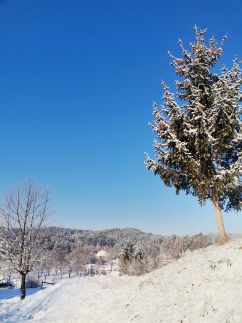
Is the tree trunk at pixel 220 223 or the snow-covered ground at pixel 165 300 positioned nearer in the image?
the snow-covered ground at pixel 165 300

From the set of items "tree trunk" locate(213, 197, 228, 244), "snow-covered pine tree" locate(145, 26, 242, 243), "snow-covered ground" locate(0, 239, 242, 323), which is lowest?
"snow-covered ground" locate(0, 239, 242, 323)

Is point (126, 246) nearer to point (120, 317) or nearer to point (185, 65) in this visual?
point (185, 65)

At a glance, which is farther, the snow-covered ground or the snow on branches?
the snow on branches

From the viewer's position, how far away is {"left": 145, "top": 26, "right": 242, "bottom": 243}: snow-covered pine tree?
74.3 feet

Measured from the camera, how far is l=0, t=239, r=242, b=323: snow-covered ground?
42.2ft

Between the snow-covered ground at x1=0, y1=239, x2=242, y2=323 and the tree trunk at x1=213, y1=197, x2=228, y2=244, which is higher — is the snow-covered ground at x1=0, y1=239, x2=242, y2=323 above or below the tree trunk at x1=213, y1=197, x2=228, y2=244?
below

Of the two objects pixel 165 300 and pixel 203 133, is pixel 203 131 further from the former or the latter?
pixel 165 300

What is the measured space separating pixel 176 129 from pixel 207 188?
14.3 ft

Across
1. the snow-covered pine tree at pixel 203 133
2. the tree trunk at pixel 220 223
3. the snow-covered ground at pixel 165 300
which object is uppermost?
the snow-covered pine tree at pixel 203 133

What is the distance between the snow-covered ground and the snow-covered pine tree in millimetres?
4318

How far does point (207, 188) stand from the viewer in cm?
2334

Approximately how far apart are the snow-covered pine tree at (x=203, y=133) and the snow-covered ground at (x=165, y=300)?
432 cm

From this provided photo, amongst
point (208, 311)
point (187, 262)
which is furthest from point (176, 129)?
point (208, 311)

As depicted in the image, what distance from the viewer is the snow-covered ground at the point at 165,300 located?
42.2 ft
